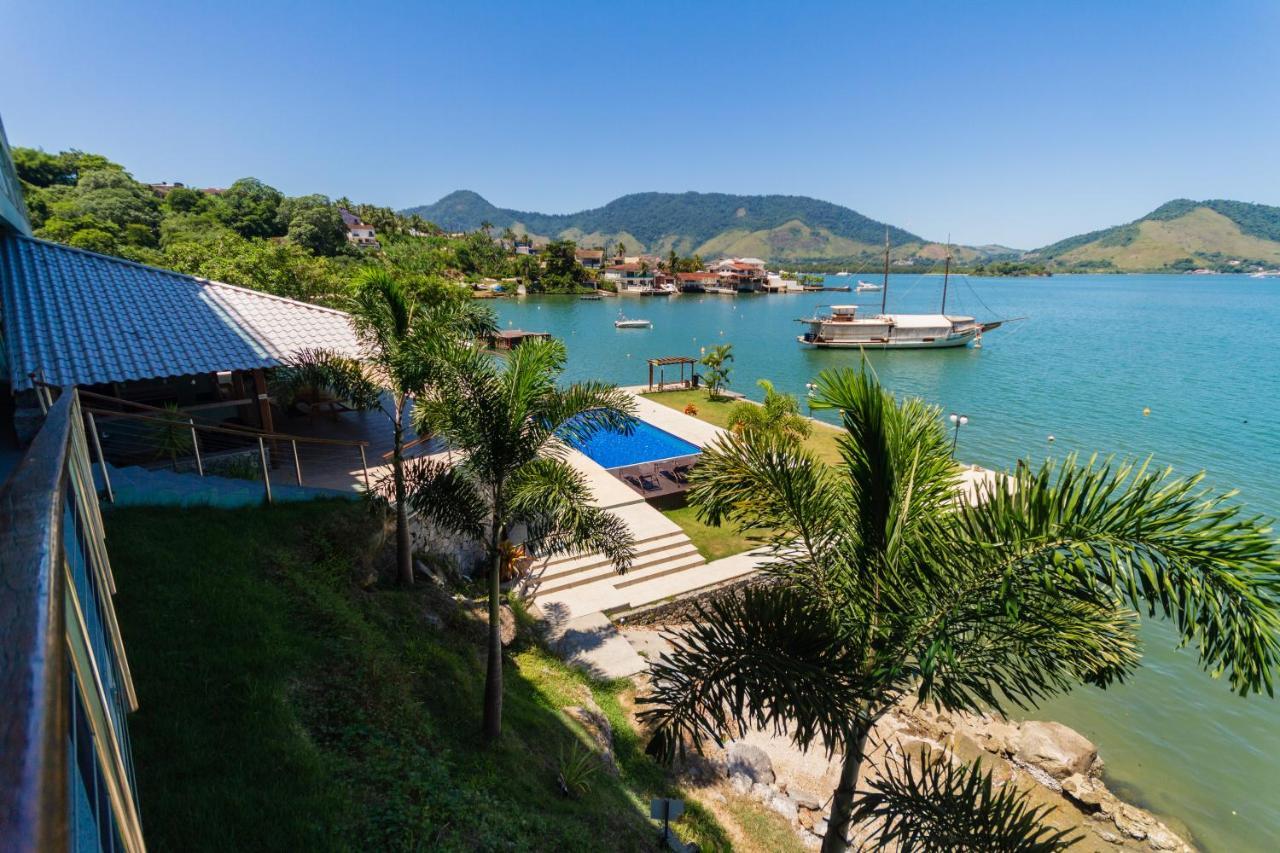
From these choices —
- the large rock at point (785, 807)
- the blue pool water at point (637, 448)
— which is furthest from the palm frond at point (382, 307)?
the blue pool water at point (637, 448)

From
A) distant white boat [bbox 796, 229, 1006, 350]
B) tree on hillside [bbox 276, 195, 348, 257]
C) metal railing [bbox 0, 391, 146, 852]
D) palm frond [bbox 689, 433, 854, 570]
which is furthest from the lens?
tree on hillside [bbox 276, 195, 348, 257]

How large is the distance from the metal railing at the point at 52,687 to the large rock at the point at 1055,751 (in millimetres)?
13922

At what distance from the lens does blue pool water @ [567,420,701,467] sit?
70.0 ft

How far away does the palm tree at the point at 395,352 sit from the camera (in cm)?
773

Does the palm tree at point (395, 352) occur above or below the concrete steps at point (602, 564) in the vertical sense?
above

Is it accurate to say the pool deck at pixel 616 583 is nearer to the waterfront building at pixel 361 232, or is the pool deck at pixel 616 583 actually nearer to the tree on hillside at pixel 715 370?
the tree on hillside at pixel 715 370

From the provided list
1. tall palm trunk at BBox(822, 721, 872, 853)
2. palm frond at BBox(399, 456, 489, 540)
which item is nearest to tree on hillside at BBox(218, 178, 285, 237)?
palm frond at BBox(399, 456, 489, 540)

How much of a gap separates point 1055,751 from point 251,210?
7963 centimetres

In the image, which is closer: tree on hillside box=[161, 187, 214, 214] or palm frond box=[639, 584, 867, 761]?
palm frond box=[639, 584, 867, 761]

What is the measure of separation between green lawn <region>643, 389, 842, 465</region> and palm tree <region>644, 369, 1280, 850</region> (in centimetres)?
1741

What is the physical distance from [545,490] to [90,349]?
326 inches

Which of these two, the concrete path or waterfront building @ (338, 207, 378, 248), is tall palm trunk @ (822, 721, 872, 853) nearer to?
the concrete path

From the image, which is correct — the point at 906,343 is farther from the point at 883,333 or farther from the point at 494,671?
the point at 494,671

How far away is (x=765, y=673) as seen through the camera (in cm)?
436
